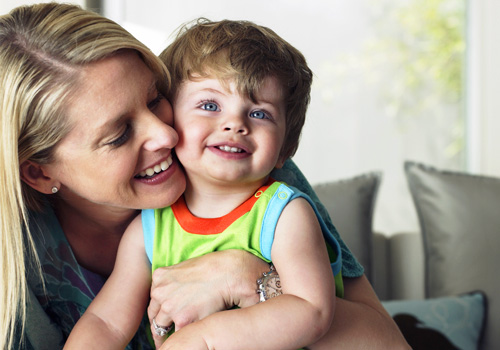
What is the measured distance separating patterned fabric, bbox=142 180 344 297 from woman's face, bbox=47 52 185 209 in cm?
6

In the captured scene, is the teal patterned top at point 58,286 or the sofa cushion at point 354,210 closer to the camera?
the teal patterned top at point 58,286

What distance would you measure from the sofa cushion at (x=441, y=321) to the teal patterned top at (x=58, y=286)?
953 mm

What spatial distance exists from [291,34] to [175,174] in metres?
2.51

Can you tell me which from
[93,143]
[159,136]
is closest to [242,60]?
[159,136]

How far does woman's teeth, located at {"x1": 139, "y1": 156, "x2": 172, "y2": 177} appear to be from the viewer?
1198 mm

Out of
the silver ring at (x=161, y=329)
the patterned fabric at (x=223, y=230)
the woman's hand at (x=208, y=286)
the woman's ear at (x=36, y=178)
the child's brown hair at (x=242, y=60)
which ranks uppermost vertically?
the child's brown hair at (x=242, y=60)

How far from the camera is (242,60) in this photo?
113 centimetres

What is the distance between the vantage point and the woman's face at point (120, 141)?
44.5 inches

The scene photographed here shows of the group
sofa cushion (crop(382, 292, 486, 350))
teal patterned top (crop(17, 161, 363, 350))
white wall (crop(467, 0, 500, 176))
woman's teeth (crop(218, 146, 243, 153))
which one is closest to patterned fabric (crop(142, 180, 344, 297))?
woman's teeth (crop(218, 146, 243, 153))

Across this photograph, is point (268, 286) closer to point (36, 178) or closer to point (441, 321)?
point (36, 178)

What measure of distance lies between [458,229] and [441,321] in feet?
1.81

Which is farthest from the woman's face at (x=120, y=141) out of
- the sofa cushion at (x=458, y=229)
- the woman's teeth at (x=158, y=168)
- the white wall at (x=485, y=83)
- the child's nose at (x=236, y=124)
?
the white wall at (x=485, y=83)

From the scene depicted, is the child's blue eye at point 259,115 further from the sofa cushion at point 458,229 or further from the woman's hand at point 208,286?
the sofa cushion at point 458,229

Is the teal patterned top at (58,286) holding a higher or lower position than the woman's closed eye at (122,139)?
lower
